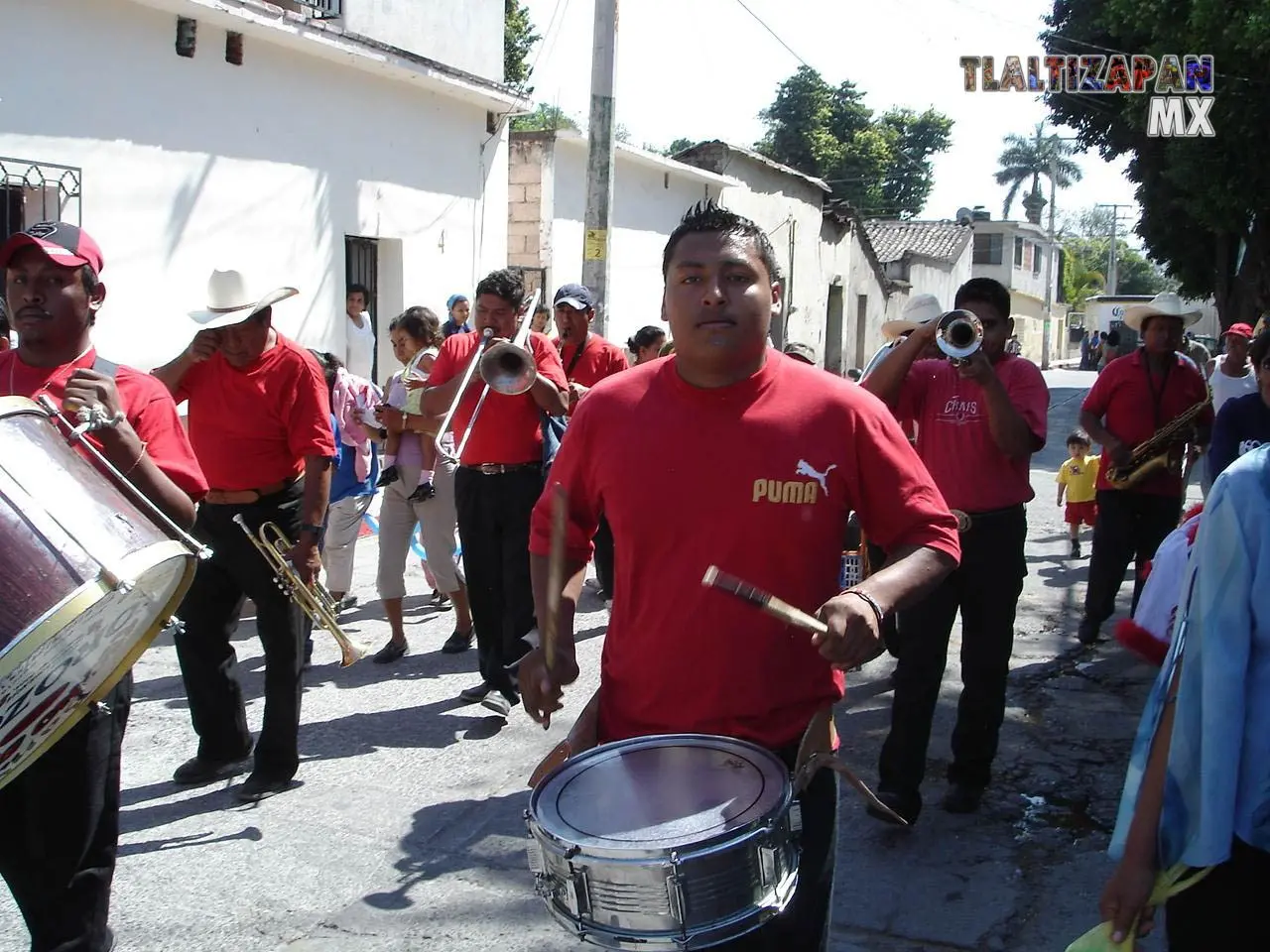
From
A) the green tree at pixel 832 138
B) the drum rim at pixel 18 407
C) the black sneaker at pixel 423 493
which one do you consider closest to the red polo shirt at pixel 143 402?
the drum rim at pixel 18 407

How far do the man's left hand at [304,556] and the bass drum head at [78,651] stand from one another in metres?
1.88

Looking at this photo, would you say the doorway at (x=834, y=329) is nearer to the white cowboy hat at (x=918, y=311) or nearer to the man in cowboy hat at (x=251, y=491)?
the white cowboy hat at (x=918, y=311)

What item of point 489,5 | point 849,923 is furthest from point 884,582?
point 489,5

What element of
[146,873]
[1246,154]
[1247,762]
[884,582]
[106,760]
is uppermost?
[1246,154]

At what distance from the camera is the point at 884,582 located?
2.44 meters

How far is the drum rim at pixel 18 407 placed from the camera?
102 inches

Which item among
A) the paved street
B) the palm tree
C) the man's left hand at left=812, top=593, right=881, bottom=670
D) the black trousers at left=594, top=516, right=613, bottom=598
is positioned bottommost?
the paved street

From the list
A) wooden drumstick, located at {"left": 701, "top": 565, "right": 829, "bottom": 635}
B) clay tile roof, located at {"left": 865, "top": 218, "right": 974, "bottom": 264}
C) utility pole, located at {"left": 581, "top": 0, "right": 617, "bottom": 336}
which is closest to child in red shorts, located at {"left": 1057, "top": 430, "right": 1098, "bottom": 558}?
utility pole, located at {"left": 581, "top": 0, "right": 617, "bottom": 336}

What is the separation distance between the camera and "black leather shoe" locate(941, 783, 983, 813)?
4.80 m

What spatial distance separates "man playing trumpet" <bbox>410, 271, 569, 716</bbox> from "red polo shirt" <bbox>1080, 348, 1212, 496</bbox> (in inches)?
132

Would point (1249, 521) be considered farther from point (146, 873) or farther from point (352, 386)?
point (352, 386)

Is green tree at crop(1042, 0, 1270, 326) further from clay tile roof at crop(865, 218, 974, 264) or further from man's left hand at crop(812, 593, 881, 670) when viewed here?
clay tile roof at crop(865, 218, 974, 264)

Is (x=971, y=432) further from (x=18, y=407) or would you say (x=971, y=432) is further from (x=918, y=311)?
(x=18, y=407)

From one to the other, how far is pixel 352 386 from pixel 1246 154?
14.5 metres
